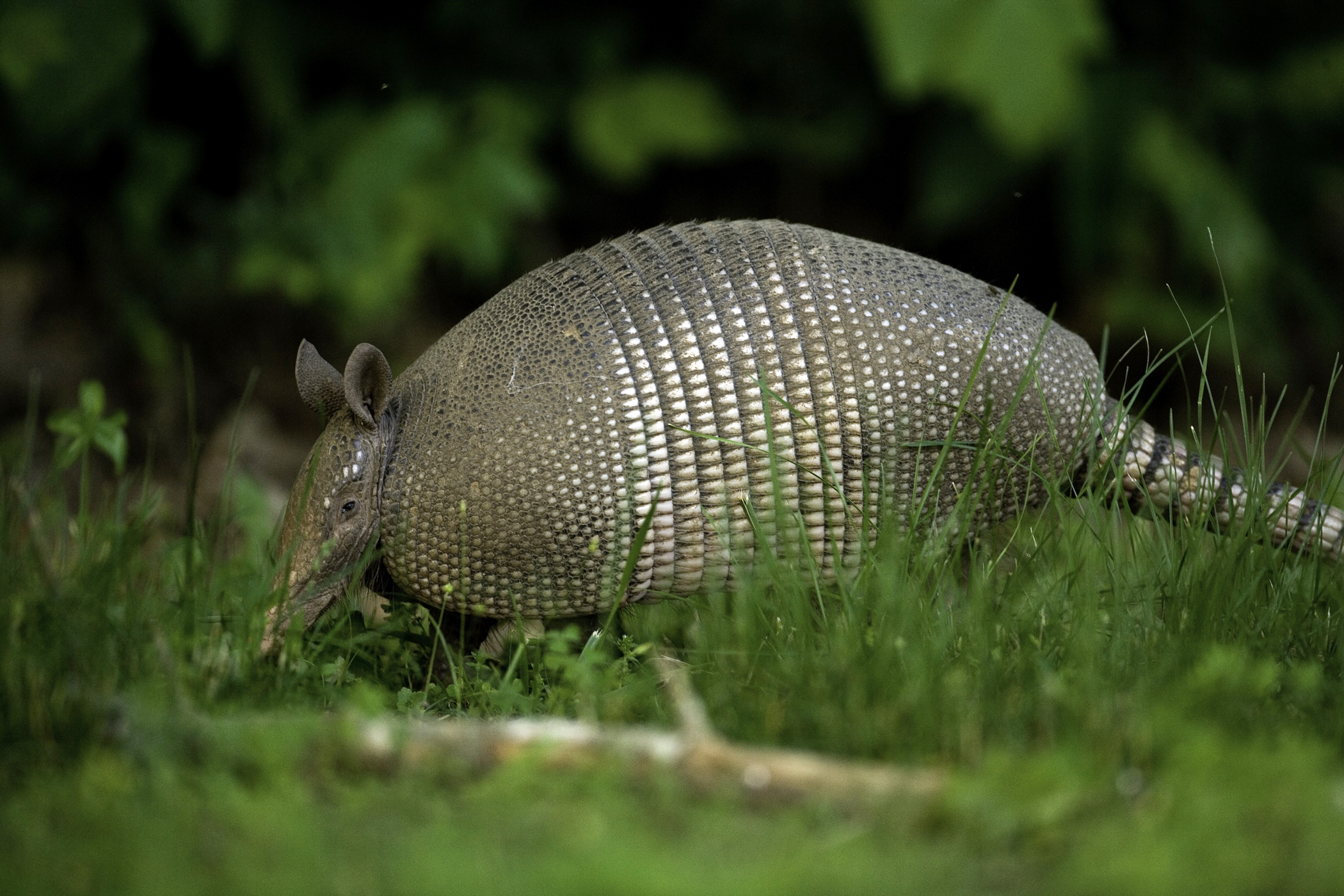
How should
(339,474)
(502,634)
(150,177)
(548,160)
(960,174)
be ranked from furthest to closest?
(548,160)
(960,174)
(150,177)
(502,634)
(339,474)

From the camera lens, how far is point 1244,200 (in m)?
→ 7.47

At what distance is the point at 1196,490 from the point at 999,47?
11.2 ft

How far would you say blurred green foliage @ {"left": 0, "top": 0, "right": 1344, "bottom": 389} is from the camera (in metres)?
7.20

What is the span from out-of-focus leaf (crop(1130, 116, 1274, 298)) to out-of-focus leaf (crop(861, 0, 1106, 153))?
1.01 meters

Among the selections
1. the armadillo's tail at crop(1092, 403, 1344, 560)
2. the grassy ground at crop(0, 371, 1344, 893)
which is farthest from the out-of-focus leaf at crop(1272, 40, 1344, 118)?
the grassy ground at crop(0, 371, 1344, 893)

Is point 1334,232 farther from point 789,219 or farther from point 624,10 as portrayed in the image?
point 624,10

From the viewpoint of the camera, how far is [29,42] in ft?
21.0

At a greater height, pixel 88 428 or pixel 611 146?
pixel 611 146

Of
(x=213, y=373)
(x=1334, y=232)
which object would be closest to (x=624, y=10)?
(x=213, y=373)

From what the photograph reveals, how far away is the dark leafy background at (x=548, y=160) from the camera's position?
715cm

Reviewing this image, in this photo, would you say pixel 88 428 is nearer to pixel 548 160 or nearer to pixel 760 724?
pixel 760 724

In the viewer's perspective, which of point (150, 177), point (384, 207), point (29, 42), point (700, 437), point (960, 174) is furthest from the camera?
point (960, 174)

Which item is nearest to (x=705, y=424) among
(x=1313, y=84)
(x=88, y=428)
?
(x=88, y=428)

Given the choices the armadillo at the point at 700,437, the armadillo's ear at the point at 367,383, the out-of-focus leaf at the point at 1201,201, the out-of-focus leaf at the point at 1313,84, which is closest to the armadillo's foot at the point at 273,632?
the armadillo at the point at 700,437
